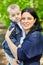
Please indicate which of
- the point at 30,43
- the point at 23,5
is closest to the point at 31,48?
the point at 30,43

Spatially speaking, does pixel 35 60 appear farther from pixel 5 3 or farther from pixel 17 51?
pixel 5 3

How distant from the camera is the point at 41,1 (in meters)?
6.68

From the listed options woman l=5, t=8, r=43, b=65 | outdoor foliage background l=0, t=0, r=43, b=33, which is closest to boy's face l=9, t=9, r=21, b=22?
woman l=5, t=8, r=43, b=65

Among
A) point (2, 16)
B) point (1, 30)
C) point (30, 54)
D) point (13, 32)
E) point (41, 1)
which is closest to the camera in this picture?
point (30, 54)

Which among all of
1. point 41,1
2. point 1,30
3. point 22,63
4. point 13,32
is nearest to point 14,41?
point 13,32

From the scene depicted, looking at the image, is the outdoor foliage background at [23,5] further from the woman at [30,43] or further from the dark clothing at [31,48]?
the dark clothing at [31,48]

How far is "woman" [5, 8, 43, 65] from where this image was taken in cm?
320

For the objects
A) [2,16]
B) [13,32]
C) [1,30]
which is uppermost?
[13,32]

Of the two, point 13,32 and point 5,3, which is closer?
point 13,32

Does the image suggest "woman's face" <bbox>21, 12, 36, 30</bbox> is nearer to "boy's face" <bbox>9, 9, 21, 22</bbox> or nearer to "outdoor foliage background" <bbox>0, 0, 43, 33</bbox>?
"boy's face" <bbox>9, 9, 21, 22</bbox>

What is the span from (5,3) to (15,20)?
330 centimetres

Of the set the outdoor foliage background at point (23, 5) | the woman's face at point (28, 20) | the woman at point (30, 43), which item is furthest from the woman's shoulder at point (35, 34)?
the outdoor foliage background at point (23, 5)

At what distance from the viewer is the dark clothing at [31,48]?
3.20 m

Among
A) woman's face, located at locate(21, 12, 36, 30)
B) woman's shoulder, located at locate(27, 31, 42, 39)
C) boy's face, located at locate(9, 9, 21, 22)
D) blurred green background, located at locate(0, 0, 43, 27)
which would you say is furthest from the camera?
blurred green background, located at locate(0, 0, 43, 27)
